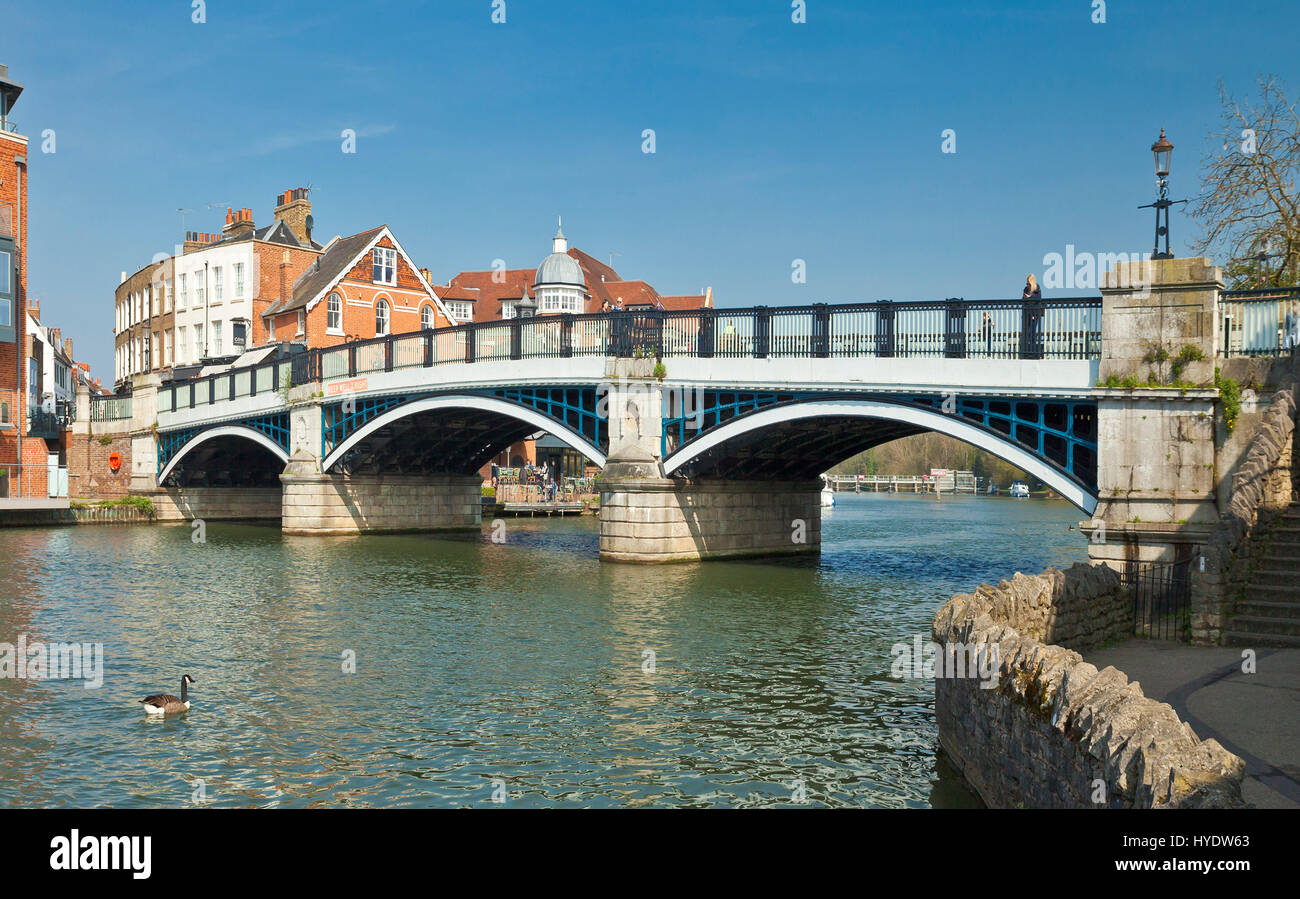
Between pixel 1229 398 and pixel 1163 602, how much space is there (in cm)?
486

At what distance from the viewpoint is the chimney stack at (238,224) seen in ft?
233

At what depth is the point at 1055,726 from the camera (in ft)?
25.0

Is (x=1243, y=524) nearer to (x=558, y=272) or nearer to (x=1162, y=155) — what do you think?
(x=1162, y=155)

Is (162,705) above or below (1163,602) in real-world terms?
below

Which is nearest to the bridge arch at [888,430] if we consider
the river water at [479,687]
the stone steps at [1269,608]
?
the river water at [479,687]

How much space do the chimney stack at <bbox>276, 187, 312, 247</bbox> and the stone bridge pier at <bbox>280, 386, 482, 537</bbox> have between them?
101 feet

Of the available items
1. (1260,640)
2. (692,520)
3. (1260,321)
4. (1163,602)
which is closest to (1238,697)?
(1260,640)

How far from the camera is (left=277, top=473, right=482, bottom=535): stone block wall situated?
4275cm

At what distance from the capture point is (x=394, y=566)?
32.2 metres

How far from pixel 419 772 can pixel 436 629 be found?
9.65 meters

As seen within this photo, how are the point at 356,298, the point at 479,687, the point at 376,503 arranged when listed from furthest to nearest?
the point at 356,298, the point at 376,503, the point at 479,687

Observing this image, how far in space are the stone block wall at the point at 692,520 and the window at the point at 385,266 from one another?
36376 millimetres

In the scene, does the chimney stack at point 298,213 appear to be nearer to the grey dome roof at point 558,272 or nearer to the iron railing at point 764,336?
the grey dome roof at point 558,272

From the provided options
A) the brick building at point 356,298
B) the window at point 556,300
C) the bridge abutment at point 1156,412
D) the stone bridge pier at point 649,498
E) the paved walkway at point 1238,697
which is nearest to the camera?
the paved walkway at point 1238,697
